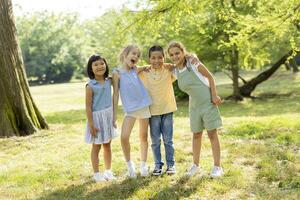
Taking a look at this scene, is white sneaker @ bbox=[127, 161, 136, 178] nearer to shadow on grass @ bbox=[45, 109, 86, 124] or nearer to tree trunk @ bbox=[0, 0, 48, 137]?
tree trunk @ bbox=[0, 0, 48, 137]

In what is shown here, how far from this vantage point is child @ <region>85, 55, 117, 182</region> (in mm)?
6035

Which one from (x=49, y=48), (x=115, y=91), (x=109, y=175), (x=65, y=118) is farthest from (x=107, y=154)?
(x=49, y=48)

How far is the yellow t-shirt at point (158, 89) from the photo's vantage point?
6156 millimetres

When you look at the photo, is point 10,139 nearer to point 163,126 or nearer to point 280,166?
point 163,126

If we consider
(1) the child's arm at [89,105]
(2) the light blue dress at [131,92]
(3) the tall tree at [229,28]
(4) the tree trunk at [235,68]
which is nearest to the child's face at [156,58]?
(2) the light blue dress at [131,92]

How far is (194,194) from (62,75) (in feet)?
203

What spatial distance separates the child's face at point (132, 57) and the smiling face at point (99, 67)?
0.30 meters

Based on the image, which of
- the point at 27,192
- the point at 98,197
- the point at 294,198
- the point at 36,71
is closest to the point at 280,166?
the point at 294,198

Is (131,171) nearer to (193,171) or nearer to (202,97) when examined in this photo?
(193,171)

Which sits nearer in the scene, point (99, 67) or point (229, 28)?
point (99, 67)

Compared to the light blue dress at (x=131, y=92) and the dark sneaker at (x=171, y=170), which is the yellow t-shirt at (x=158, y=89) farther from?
the dark sneaker at (x=171, y=170)

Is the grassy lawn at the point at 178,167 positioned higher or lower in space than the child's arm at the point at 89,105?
lower

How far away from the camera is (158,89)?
6.16 m

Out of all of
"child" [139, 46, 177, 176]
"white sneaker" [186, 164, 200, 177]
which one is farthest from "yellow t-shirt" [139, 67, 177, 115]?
"white sneaker" [186, 164, 200, 177]
